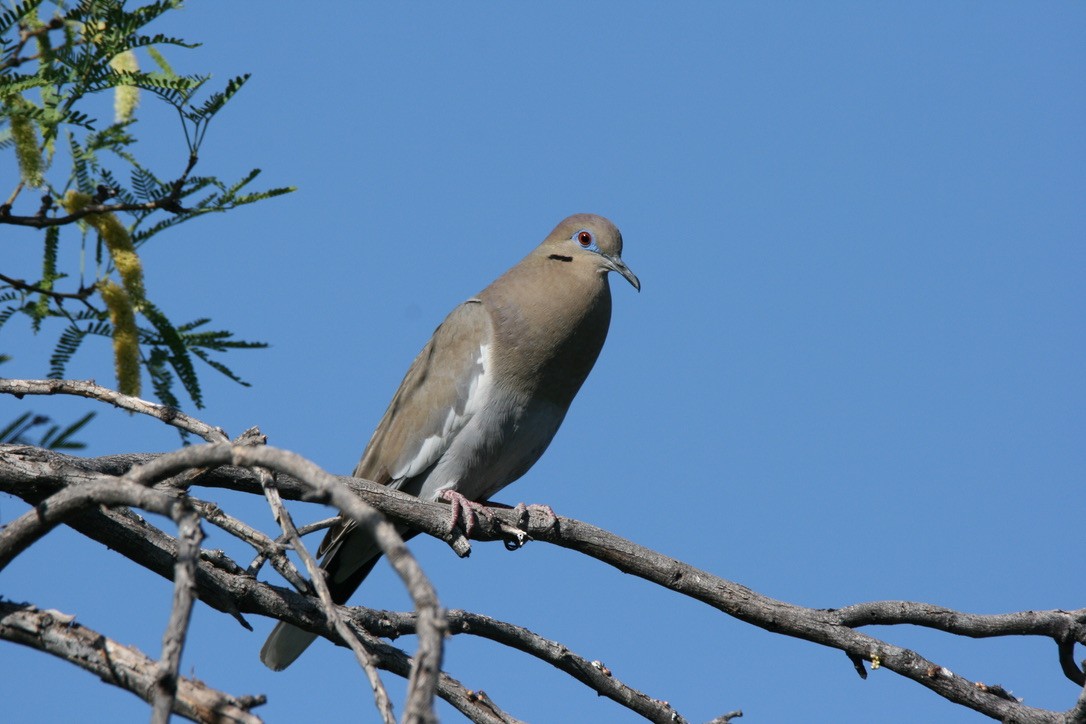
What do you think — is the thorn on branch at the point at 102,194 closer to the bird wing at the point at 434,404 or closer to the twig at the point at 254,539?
the twig at the point at 254,539

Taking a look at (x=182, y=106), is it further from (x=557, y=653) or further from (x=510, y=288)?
(x=510, y=288)

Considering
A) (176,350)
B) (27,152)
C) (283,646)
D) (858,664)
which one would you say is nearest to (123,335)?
(176,350)

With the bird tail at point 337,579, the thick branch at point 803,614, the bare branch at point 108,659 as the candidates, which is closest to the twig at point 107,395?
the thick branch at point 803,614

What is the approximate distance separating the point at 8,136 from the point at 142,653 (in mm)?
1667

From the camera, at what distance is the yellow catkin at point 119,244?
10.9ft

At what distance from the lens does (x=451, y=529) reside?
3.86 metres

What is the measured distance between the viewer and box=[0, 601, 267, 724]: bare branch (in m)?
2.20

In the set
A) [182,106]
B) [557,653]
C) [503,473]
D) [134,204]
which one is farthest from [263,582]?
[503,473]

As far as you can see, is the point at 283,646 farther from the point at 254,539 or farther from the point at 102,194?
the point at 102,194

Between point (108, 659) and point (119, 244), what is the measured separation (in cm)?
133

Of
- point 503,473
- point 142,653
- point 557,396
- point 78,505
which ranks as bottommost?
point 142,653

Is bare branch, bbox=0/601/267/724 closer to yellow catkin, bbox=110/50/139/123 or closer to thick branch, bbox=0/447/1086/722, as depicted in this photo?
thick branch, bbox=0/447/1086/722

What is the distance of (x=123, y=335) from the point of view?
131 inches

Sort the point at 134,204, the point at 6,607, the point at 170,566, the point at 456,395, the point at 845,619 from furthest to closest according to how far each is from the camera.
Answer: the point at 456,395 → the point at 845,619 → the point at 170,566 → the point at 134,204 → the point at 6,607
